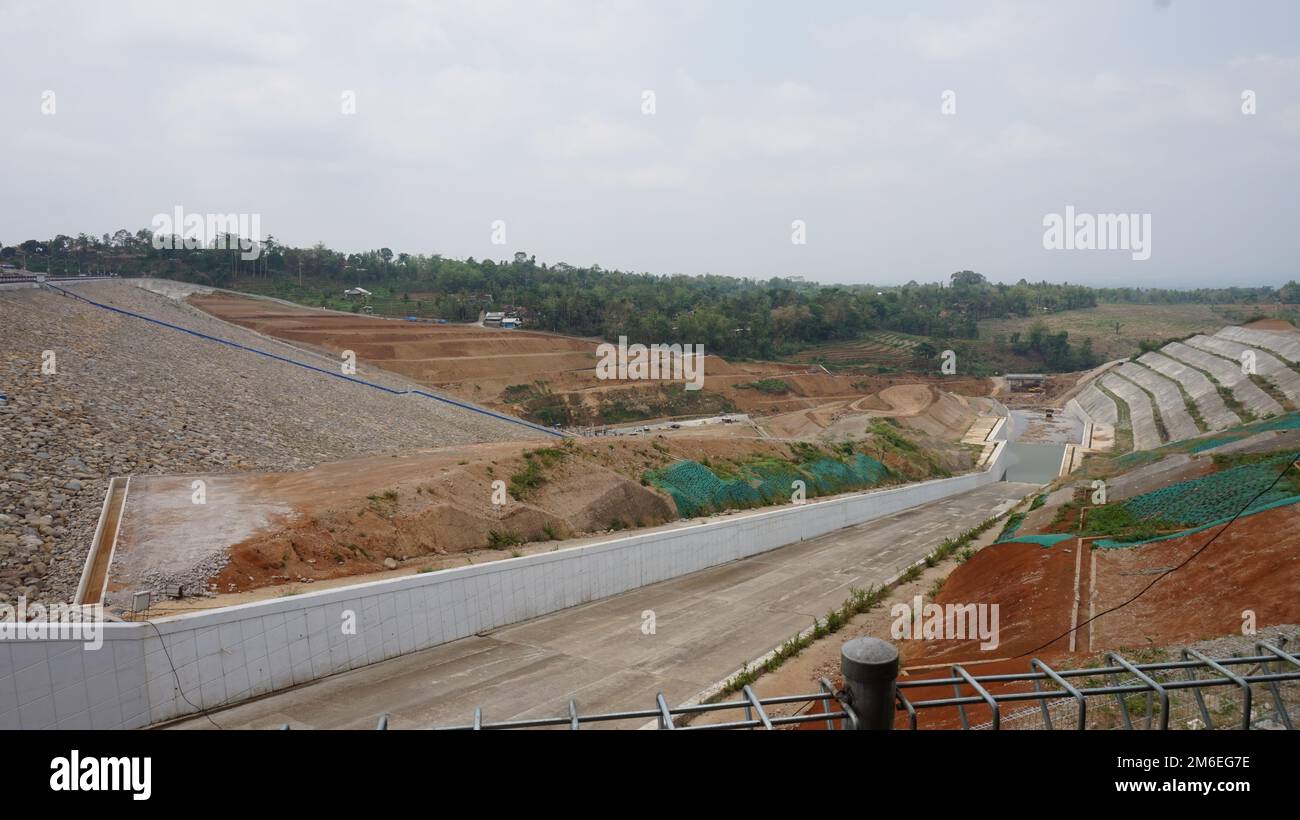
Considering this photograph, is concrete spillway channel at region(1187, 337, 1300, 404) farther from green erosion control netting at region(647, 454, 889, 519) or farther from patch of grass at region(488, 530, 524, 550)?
patch of grass at region(488, 530, 524, 550)

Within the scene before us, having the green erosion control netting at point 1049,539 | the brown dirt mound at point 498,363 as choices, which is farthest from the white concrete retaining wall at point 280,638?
the brown dirt mound at point 498,363

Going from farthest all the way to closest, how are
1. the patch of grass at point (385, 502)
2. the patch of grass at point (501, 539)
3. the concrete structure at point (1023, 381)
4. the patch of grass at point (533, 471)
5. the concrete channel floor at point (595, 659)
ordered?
the concrete structure at point (1023, 381) < the patch of grass at point (533, 471) < the patch of grass at point (501, 539) < the patch of grass at point (385, 502) < the concrete channel floor at point (595, 659)

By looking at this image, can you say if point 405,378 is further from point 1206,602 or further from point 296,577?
point 1206,602

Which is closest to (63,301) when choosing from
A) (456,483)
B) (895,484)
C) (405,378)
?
(405,378)

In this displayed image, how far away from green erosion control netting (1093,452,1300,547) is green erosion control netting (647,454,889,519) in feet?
39.7

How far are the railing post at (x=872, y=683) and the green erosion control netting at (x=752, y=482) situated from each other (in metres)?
20.2

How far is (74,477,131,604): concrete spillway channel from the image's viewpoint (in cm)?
1251

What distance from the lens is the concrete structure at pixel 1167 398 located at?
169 feet

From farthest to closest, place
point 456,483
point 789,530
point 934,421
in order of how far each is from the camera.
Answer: point 934,421 < point 789,530 < point 456,483

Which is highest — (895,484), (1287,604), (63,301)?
(63,301)

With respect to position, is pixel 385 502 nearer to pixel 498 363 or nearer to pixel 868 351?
pixel 498 363

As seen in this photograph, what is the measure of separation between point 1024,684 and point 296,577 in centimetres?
1278

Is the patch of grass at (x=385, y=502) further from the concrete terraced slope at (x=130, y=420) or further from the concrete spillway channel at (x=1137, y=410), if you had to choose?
the concrete spillway channel at (x=1137, y=410)

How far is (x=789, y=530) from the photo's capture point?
90.8 ft
